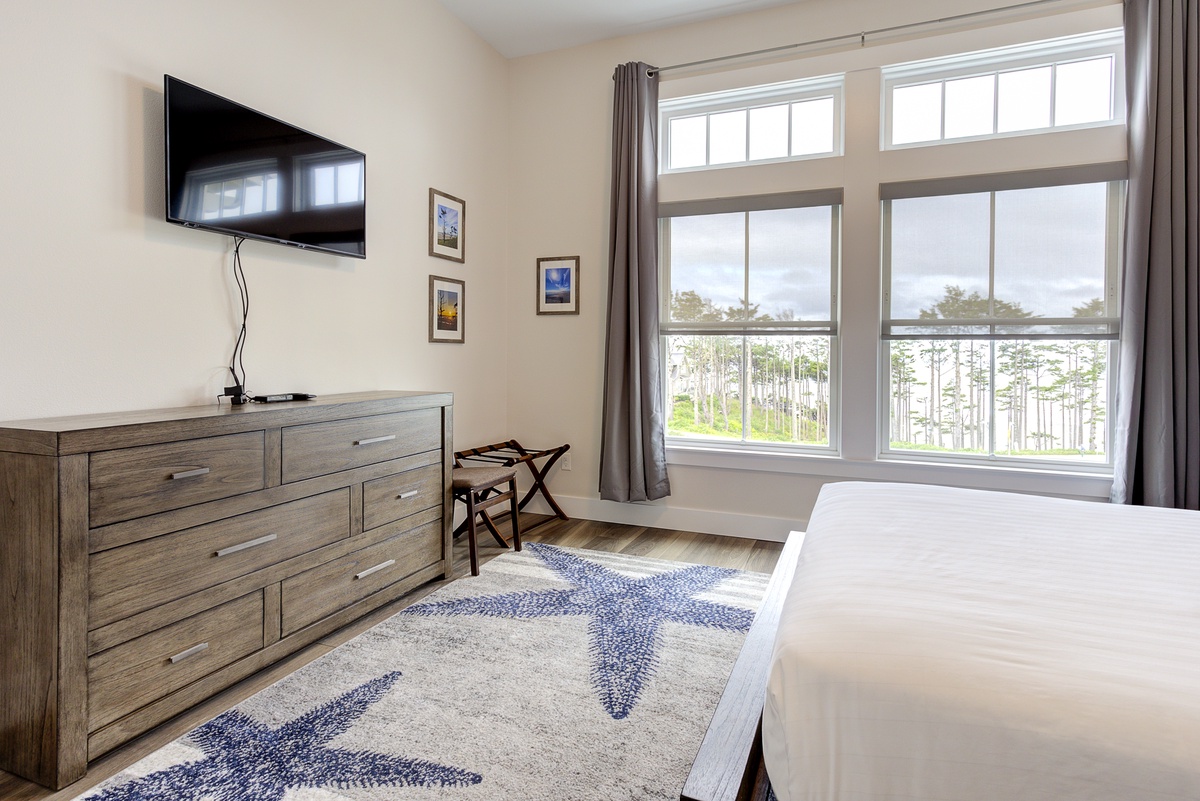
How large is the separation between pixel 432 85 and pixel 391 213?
2.89 ft

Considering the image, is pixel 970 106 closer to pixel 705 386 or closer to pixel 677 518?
pixel 705 386

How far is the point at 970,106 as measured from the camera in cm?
338

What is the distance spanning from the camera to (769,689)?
3.73 feet

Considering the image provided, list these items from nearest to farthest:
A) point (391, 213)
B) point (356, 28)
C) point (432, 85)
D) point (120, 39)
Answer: point (120, 39) < point (356, 28) < point (391, 213) < point (432, 85)

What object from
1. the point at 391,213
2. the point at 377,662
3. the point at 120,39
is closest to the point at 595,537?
the point at 377,662

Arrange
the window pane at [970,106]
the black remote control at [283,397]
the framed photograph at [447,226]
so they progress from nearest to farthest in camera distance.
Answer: the black remote control at [283,397]
the window pane at [970,106]
the framed photograph at [447,226]

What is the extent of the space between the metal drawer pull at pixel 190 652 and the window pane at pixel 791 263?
3.16m

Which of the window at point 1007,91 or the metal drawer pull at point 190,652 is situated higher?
the window at point 1007,91

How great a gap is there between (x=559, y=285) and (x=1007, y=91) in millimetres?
2712

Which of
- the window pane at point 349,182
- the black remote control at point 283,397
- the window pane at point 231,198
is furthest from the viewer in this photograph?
the window pane at point 349,182

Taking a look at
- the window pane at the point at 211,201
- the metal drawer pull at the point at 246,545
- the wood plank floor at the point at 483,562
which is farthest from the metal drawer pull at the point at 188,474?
the window pane at the point at 211,201

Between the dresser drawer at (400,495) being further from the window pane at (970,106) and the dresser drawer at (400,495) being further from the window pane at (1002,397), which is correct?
the window pane at (970,106)

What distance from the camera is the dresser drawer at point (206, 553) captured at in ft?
5.39

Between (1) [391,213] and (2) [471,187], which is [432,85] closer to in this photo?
(2) [471,187]
